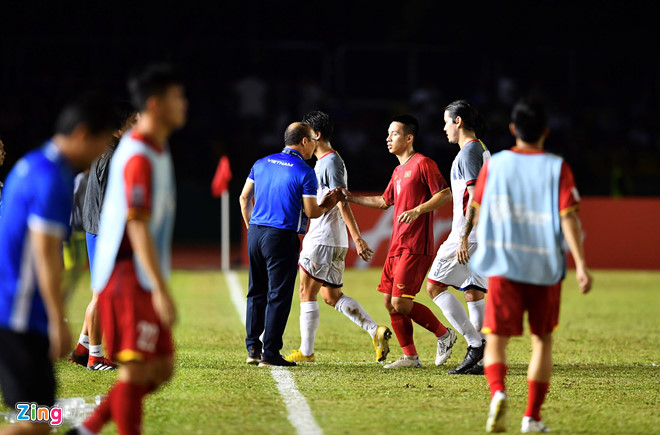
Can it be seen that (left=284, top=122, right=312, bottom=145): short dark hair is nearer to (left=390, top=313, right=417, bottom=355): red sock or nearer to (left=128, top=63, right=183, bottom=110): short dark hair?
(left=390, top=313, right=417, bottom=355): red sock

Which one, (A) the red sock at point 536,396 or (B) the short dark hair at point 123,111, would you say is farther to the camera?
(B) the short dark hair at point 123,111

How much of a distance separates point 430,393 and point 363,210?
12778 mm

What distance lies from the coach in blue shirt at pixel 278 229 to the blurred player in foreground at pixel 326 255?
1.21ft

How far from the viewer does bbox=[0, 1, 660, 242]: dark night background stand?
971 inches

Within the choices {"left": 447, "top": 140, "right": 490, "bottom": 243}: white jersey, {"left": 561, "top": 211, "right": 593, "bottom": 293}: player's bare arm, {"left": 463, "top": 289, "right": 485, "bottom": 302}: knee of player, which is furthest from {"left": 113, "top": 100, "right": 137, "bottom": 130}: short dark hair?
{"left": 561, "top": 211, "right": 593, "bottom": 293}: player's bare arm

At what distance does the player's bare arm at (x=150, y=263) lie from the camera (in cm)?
426

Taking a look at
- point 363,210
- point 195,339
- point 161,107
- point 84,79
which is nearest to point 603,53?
point 363,210

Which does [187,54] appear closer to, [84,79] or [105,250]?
[84,79]

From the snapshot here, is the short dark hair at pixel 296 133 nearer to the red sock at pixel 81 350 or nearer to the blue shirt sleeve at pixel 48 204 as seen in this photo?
the red sock at pixel 81 350

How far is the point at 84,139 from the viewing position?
432 centimetres

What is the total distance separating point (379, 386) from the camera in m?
7.21

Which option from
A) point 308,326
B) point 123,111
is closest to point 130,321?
point 123,111

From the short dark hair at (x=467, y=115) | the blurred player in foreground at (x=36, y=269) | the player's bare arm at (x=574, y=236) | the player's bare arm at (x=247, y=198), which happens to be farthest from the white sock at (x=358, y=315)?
the blurred player in foreground at (x=36, y=269)

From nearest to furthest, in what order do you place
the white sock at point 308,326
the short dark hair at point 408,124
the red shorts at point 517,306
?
the red shorts at point 517,306 → the short dark hair at point 408,124 → the white sock at point 308,326
